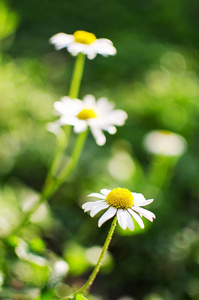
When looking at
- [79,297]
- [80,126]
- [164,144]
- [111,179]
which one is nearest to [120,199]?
[79,297]

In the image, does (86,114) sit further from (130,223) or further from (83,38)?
(130,223)

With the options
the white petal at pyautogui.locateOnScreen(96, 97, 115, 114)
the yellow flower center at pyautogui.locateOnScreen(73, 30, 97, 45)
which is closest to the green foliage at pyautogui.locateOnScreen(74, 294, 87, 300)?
the white petal at pyautogui.locateOnScreen(96, 97, 115, 114)

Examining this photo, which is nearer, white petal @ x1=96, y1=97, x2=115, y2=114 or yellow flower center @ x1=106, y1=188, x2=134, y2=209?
yellow flower center @ x1=106, y1=188, x2=134, y2=209

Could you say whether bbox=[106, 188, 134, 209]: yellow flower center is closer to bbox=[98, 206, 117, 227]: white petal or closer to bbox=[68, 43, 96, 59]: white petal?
bbox=[98, 206, 117, 227]: white petal

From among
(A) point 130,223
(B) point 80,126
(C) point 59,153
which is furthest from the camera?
(C) point 59,153

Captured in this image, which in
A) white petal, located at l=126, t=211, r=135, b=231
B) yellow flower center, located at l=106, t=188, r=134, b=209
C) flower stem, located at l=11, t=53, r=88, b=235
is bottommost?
white petal, located at l=126, t=211, r=135, b=231

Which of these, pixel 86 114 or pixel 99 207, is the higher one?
pixel 86 114
